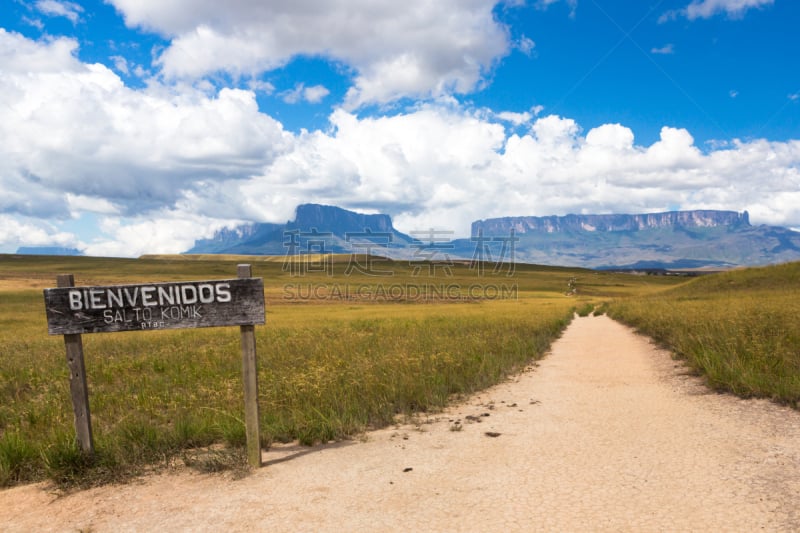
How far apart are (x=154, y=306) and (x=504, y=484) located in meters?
4.80

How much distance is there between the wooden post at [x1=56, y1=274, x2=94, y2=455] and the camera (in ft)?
20.8

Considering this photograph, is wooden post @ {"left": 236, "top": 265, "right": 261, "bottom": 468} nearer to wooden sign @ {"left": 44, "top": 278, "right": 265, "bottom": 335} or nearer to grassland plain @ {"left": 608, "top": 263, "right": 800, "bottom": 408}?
wooden sign @ {"left": 44, "top": 278, "right": 265, "bottom": 335}

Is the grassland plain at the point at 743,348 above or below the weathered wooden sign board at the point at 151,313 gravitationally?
below

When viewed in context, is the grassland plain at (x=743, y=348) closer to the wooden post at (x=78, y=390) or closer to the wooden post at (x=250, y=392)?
the wooden post at (x=250, y=392)

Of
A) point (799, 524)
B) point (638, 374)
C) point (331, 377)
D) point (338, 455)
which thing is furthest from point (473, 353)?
point (799, 524)

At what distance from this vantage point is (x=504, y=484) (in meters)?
5.46

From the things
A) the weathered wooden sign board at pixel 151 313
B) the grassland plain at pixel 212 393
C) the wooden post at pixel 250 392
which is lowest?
the grassland plain at pixel 212 393

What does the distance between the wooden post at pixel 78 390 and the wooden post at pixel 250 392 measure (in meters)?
1.98

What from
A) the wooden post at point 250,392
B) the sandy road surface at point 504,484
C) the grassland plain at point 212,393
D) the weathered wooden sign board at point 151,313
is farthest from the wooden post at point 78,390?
the wooden post at point 250,392

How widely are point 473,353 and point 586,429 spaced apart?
638 cm

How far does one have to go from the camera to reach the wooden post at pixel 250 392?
6285 mm

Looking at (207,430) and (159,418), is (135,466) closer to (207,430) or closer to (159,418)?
(207,430)

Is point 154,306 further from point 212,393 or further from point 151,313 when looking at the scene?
point 212,393

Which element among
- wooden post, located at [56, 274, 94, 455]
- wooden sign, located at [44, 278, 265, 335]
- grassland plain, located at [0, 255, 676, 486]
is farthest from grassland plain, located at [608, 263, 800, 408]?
wooden post, located at [56, 274, 94, 455]
